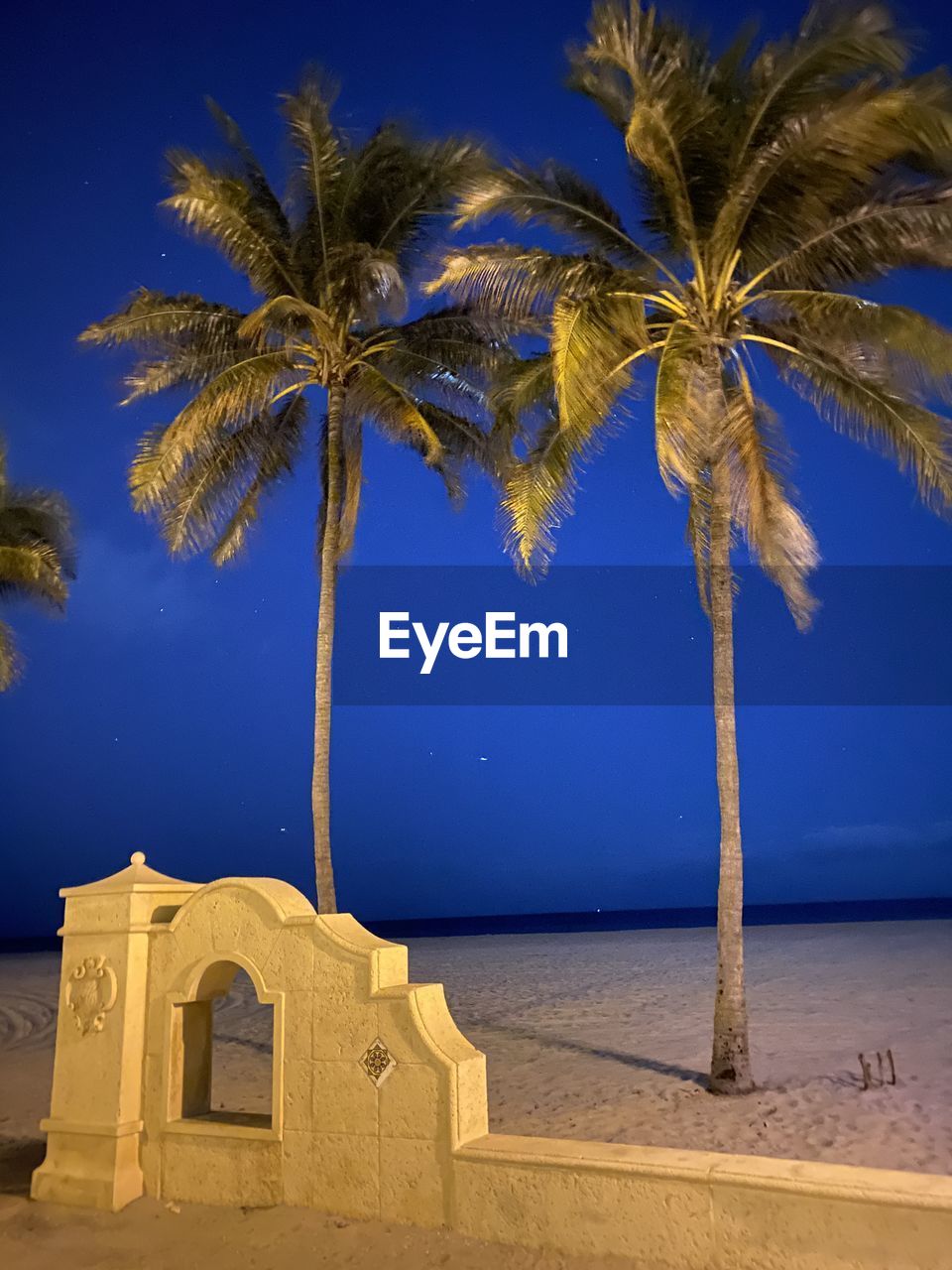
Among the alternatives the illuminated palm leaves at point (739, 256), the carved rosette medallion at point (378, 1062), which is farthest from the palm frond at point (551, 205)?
the carved rosette medallion at point (378, 1062)

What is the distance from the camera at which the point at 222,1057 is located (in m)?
15.1

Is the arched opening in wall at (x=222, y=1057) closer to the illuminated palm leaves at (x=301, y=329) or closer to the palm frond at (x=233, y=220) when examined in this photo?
the illuminated palm leaves at (x=301, y=329)

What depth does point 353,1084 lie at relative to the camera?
7.04 metres

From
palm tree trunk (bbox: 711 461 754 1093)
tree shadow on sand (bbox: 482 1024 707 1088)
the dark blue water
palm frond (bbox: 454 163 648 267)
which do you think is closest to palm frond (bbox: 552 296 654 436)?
palm frond (bbox: 454 163 648 267)

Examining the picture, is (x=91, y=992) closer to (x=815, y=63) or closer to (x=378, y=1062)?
(x=378, y=1062)

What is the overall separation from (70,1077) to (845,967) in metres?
20.1

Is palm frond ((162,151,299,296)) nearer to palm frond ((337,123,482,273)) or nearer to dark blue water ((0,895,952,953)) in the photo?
palm frond ((337,123,482,273))

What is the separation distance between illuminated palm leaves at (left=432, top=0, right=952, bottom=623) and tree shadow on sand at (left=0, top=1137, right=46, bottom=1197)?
7491 mm

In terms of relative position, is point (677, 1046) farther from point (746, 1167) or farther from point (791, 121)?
point (791, 121)

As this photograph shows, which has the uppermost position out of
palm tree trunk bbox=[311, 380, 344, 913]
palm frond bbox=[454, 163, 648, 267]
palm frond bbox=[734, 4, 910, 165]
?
palm frond bbox=[734, 4, 910, 165]

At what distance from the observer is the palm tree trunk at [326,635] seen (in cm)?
1564

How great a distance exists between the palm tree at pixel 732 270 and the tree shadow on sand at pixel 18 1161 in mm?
6538

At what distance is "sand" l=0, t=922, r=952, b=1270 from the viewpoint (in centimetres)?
691

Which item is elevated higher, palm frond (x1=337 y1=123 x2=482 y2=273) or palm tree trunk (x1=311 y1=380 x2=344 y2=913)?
palm frond (x1=337 y1=123 x2=482 y2=273)
